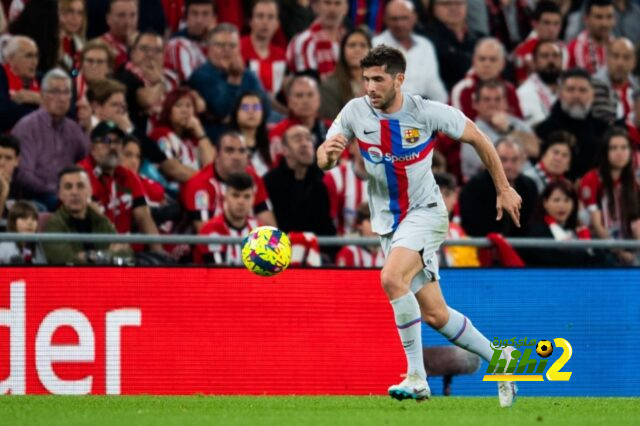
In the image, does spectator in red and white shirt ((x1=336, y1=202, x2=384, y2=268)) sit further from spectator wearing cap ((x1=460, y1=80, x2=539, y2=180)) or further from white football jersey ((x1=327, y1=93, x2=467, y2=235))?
white football jersey ((x1=327, y1=93, x2=467, y2=235))

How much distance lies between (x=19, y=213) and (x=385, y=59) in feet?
14.4

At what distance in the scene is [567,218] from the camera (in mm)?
14969

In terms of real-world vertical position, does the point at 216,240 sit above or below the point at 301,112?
below

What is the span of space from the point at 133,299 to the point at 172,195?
250 cm

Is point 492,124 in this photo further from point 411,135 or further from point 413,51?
point 411,135

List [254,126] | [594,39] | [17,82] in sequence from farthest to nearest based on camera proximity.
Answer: [594,39] → [254,126] → [17,82]

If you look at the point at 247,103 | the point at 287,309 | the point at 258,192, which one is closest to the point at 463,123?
the point at 287,309

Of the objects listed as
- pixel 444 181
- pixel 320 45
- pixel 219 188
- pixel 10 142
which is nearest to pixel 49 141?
pixel 10 142

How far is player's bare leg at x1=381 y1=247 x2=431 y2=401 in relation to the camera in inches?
406

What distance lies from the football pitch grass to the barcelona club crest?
1.95 metres

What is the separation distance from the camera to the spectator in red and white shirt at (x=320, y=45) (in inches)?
683

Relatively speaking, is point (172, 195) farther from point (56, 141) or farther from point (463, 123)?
point (463, 123)

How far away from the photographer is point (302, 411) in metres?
10.2

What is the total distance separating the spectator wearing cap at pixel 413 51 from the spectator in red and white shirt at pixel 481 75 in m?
0.26
